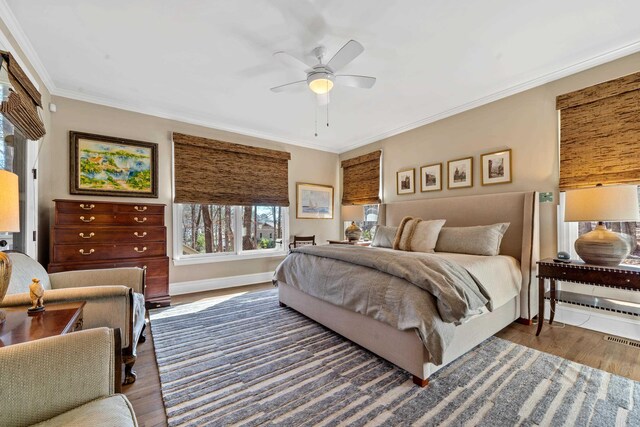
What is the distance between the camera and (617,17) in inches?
85.6

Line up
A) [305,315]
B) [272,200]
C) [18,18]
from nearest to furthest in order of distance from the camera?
1. [18,18]
2. [305,315]
3. [272,200]

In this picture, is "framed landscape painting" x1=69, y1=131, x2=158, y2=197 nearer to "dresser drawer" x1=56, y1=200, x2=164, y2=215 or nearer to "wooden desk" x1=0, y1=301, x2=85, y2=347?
"dresser drawer" x1=56, y1=200, x2=164, y2=215

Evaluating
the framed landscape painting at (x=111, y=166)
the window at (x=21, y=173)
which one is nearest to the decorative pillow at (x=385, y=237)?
the framed landscape painting at (x=111, y=166)

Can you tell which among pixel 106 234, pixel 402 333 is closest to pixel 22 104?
pixel 106 234

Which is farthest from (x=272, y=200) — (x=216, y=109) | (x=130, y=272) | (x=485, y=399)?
(x=485, y=399)

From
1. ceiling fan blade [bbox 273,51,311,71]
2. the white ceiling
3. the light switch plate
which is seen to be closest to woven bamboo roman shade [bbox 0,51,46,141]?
the white ceiling

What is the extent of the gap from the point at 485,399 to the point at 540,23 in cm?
285

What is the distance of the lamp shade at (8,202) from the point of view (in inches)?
45.2

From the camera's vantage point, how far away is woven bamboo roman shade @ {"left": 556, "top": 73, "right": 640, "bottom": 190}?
8.26 ft

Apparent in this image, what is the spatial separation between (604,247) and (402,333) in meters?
1.95

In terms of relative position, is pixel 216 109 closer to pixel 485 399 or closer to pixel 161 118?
pixel 161 118

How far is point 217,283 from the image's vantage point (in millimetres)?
4430

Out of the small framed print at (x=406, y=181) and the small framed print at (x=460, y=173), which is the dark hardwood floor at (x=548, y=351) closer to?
the small framed print at (x=460, y=173)

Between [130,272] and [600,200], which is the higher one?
[600,200]
